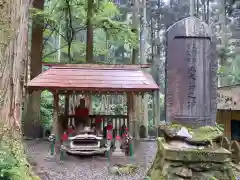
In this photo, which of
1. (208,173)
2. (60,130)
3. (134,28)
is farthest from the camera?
(134,28)

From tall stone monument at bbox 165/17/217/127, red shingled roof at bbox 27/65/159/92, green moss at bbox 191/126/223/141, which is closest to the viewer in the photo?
green moss at bbox 191/126/223/141

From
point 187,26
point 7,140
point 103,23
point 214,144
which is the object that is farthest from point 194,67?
point 103,23

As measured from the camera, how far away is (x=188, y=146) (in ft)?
16.5

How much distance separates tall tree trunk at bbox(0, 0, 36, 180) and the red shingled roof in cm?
393

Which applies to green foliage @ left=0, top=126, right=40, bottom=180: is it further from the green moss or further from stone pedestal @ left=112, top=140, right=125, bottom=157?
stone pedestal @ left=112, top=140, right=125, bottom=157

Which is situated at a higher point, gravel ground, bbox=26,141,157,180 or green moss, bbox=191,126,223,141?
green moss, bbox=191,126,223,141

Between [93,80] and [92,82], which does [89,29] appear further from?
[92,82]

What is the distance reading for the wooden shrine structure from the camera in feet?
28.8

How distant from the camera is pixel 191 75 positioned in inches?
214

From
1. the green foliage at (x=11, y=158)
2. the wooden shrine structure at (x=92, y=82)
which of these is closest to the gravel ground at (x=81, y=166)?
the wooden shrine structure at (x=92, y=82)

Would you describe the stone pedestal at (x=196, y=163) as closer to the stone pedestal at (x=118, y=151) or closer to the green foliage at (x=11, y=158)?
the green foliage at (x=11, y=158)

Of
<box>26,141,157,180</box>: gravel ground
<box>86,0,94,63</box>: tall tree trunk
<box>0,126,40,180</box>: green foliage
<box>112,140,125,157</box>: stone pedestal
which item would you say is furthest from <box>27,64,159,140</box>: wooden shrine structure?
<box>0,126,40,180</box>: green foliage

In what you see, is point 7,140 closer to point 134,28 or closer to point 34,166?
point 34,166

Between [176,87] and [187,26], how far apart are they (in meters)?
1.34
